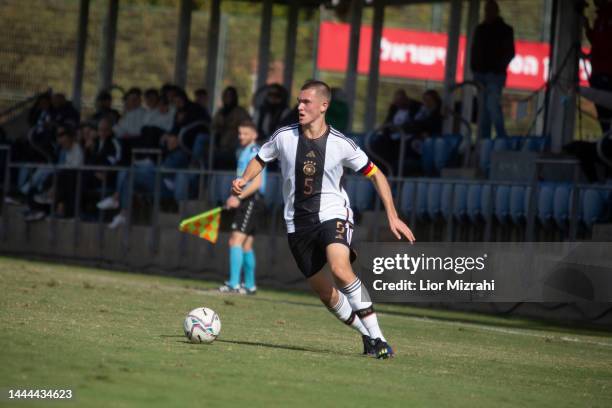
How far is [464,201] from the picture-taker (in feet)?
57.5

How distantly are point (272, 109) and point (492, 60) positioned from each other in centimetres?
439

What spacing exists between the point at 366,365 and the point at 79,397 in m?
2.92

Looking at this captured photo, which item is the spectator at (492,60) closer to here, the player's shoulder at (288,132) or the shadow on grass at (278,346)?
the player's shoulder at (288,132)

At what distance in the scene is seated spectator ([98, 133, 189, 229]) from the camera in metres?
22.5

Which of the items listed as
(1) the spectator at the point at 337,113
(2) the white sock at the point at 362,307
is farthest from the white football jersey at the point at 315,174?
(1) the spectator at the point at 337,113

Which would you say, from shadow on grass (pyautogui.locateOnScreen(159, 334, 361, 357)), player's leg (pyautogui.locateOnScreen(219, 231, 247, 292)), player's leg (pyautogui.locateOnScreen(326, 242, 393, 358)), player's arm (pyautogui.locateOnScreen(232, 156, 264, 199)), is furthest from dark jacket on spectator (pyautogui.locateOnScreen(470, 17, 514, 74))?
player's leg (pyautogui.locateOnScreen(326, 242, 393, 358))

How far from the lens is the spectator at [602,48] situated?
17391 millimetres

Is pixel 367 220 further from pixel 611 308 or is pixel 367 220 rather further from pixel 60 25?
pixel 60 25

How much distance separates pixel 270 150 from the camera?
1034 cm

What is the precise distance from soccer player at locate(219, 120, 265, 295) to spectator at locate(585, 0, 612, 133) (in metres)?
4.59

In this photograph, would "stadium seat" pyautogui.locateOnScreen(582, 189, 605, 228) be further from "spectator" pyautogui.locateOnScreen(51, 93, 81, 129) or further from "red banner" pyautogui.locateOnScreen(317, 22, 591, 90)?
"red banner" pyautogui.locateOnScreen(317, 22, 591, 90)

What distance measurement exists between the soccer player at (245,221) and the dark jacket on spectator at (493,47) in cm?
434

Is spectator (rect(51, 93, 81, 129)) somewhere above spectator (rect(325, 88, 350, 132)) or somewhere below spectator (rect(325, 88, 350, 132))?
below

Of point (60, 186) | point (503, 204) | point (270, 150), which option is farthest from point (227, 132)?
point (270, 150)
